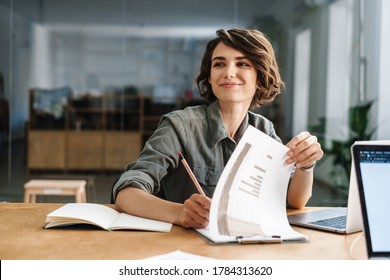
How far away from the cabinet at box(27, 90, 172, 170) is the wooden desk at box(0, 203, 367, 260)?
384 cm

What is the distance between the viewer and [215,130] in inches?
69.3

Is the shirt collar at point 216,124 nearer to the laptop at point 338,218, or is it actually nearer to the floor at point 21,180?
the laptop at point 338,218

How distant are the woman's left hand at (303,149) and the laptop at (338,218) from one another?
158mm

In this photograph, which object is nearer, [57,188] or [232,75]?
[232,75]

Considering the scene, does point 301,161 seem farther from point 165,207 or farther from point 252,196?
point 165,207

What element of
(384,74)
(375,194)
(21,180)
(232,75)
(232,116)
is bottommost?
(21,180)

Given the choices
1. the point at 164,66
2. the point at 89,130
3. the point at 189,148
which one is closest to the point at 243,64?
the point at 189,148

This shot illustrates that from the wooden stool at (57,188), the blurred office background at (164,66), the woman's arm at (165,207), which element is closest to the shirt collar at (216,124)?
the woman's arm at (165,207)

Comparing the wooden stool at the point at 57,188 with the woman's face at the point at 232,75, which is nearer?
the woman's face at the point at 232,75

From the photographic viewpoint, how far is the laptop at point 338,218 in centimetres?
127

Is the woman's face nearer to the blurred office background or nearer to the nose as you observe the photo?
the nose

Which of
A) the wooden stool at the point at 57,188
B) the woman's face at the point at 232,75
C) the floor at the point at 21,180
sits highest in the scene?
the woman's face at the point at 232,75

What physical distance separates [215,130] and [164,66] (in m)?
3.37

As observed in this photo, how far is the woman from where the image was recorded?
157 centimetres
